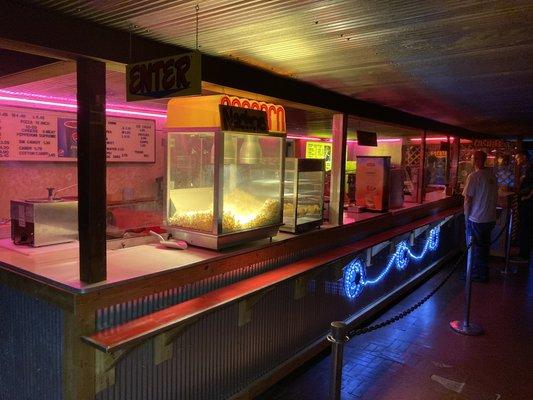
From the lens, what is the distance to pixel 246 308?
3.40 metres

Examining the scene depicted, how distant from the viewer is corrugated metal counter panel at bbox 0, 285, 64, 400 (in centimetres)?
256

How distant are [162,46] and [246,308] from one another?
7.03 ft

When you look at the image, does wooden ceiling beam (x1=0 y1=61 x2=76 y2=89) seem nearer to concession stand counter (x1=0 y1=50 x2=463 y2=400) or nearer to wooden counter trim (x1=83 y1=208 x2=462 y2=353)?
concession stand counter (x1=0 y1=50 x2=463 y2=400)

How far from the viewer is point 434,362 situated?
427 cm

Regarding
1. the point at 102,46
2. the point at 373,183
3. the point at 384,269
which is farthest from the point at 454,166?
the point at 102,46

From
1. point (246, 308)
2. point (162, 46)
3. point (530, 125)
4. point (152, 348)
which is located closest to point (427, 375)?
point (246, 308)

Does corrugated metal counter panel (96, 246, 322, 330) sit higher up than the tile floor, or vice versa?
corrugated metal counter panel (96, 246, 322, 330)

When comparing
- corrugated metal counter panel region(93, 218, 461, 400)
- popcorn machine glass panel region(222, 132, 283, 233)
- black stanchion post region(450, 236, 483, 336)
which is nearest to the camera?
corrugated metal counter panel region(93, 218, 461, 400)

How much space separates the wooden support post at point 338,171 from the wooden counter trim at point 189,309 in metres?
0.79

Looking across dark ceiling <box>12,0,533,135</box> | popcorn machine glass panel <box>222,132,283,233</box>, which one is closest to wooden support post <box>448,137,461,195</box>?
dark ceiling <box>12,0,533,135</box>

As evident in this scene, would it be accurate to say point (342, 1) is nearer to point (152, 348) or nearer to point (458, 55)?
point (458, 55)

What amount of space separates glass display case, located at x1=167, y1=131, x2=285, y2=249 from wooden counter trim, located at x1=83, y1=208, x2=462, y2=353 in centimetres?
39

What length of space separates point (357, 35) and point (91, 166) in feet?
6.40

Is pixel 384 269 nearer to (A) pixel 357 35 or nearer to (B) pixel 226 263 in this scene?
(B) pixel 226 263
